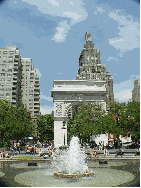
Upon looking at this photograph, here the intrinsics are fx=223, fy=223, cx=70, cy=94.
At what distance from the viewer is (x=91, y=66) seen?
105000 mm

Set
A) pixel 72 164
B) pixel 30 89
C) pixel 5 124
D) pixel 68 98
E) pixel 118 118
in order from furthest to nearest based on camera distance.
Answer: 1. pixel 30 89
2. pixel 68 98
3. pixel 5 124
4. pixel 118 118
5. pixel 72 164

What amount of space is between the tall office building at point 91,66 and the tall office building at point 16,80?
2287cm

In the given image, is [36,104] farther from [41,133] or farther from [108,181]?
[108,181]

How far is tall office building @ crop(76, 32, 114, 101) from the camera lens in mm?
→ 99750

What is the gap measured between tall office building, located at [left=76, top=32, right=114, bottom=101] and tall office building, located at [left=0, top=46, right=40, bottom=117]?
2287cm

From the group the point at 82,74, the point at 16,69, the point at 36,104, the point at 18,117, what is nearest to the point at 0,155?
the point at 18,117

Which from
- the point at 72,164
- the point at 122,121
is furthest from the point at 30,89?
the point at 72,164

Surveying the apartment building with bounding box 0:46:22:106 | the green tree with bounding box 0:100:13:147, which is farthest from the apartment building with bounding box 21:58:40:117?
the green tree with bounding box 0:100:13:147

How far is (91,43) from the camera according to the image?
111875 millimetres

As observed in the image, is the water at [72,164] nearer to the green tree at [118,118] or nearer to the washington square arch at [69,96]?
the green tree at [118,118]

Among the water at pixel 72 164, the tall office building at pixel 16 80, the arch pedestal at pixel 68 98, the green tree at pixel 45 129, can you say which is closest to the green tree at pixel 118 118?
the arch pedestal at pixel 68 98

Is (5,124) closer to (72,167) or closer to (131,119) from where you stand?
(131,119)

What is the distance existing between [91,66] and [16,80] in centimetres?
3995

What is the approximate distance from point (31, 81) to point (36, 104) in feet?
31.7
